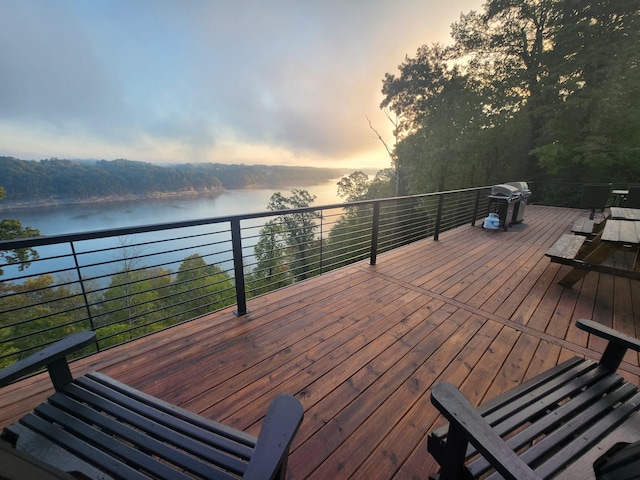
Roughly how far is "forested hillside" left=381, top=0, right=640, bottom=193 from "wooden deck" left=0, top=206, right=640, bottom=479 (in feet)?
31.2

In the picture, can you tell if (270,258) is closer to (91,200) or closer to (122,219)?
(91,200)

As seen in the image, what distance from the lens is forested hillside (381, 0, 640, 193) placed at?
8.27 meters

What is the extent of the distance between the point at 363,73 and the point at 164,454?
14.5 metres

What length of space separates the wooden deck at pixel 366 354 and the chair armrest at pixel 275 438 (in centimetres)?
59

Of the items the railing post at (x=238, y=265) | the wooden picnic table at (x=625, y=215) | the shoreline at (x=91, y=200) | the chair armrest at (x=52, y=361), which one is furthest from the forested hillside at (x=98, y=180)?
the wooden picnic table at (x=625, y=215)

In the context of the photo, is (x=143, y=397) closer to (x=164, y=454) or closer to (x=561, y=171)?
(x=164, y=454)

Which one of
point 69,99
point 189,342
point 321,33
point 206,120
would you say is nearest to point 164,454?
point 189,342

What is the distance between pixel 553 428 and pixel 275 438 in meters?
1.02

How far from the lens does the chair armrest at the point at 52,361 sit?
0.89 meters

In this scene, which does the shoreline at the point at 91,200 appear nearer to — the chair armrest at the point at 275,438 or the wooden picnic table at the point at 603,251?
the chair armrest at the point at 275,438

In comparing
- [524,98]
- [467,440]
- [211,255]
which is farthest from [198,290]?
[524,98]

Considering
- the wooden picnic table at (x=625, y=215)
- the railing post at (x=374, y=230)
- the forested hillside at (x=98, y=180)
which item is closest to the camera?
the railing post at (x=374, y=230)

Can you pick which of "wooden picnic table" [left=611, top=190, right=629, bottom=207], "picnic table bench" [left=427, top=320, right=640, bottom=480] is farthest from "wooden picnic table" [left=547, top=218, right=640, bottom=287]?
"wooden picnic table" [left=611, top=190, right=629, bottom=207]

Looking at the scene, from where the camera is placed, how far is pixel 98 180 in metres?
14.7
